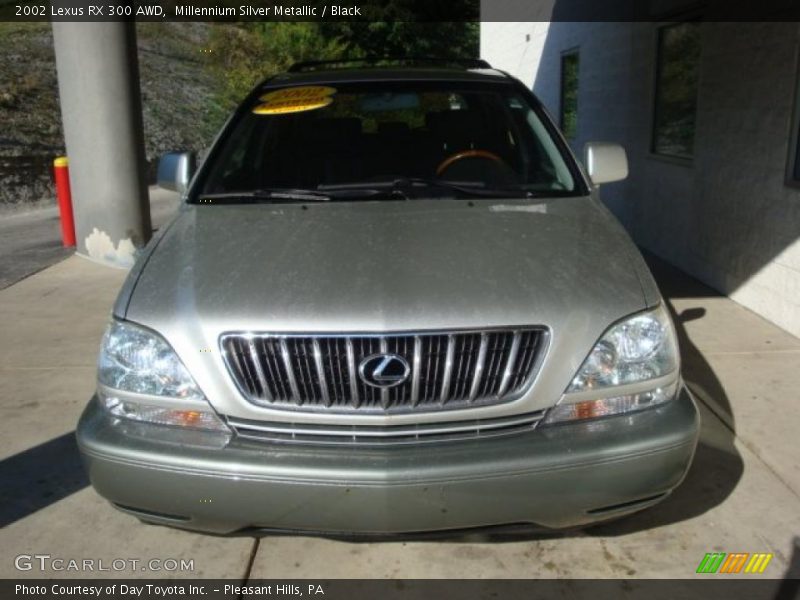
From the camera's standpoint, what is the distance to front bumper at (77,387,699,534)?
2334 millimetres

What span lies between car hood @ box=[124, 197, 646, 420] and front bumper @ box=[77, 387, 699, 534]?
0.26 meters

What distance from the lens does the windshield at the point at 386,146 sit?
3605mm

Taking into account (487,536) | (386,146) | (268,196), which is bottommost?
(487,536)

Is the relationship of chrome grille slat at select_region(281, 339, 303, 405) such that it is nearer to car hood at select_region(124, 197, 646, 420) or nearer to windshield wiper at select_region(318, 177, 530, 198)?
car hood at select_region(124, 197, 646, 420)

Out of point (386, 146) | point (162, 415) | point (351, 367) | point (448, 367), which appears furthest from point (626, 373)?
point (386, 146)

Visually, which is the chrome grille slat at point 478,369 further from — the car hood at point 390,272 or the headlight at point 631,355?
the headlight at point 631,355

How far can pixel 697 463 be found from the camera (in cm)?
356

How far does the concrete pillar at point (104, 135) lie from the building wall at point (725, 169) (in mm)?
5000

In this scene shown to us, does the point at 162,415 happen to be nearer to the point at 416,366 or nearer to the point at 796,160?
the point at 416,366

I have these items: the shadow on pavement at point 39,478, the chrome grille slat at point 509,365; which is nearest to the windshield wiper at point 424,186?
the chrome grille slat at point 509,365

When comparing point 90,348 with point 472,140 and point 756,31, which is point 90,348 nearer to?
→ point 472,140

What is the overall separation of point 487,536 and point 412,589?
35 centimetres

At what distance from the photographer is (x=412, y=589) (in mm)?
2736

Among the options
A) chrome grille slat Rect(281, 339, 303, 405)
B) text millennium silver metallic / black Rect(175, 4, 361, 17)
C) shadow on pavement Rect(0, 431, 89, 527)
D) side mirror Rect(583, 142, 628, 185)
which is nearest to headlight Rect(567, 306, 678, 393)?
chrome grille slat Rect(281, 339, 303, 405)
